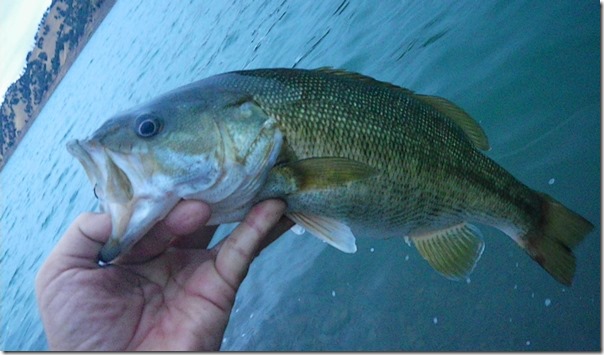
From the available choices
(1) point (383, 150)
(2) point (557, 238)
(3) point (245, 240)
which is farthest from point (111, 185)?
(2) point (557, 238)

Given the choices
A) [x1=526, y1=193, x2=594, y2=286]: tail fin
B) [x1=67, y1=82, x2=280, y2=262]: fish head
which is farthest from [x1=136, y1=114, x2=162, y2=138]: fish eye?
[x1=526, y1=193, x2=594, y2=286]: tail fin

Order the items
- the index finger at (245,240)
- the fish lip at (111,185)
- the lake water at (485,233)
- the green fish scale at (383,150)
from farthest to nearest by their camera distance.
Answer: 1. the lake water at (485,233)
2. the green fish scale at (383,150)
3. the index finger at (245,240)
4. the fish lip at (111,185)

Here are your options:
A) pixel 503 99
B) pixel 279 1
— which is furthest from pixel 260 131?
pixel 279 1

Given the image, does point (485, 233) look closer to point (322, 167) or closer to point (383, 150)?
point (383, 150)

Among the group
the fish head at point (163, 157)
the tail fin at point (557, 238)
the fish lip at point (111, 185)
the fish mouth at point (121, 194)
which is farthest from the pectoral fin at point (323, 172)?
the tail fin at point (557, 238)

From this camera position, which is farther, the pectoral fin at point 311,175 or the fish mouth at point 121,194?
the pectoral fin at point 311,175

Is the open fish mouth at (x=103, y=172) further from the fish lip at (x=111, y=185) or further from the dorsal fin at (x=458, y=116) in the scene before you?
the dorsal fin at (x=458, y=116)

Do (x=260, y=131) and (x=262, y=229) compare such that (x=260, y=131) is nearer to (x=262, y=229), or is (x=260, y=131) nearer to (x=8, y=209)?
(x=262, y=229)

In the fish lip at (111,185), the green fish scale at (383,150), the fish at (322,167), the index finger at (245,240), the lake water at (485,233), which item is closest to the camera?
the fish lip at (111,185)
